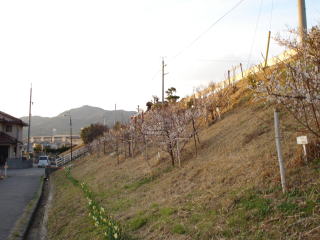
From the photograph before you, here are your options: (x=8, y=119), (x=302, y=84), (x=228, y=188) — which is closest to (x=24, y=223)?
(x=228, y=188)

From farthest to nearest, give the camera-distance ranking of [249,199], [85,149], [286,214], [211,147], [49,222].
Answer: [85,149], [211,147], [49,222], [249,199], [286,214]

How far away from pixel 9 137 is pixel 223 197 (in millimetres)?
41360

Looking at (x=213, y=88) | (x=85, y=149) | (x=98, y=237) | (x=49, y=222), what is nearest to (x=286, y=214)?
(x=98, y=237)

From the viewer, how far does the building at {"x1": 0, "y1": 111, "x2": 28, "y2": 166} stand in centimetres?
4145

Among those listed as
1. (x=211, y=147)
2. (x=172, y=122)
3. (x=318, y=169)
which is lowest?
(x=318, y=169)

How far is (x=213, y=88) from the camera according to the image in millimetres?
20312

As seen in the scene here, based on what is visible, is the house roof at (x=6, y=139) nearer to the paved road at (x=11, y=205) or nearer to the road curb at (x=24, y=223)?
the paved road at (x=11, y=205)

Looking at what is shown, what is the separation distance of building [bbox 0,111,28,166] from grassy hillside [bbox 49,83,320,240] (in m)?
32.3

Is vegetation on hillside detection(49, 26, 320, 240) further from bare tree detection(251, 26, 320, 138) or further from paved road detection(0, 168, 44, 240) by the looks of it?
paved road detection(0, 168, 44, 240)

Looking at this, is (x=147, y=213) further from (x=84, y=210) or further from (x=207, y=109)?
(x=207, y=109)

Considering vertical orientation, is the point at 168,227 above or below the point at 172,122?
below

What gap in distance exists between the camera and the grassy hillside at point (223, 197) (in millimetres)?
4985

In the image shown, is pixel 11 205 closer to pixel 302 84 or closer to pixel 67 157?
pixel 302 84

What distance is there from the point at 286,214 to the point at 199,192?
2942 mm
